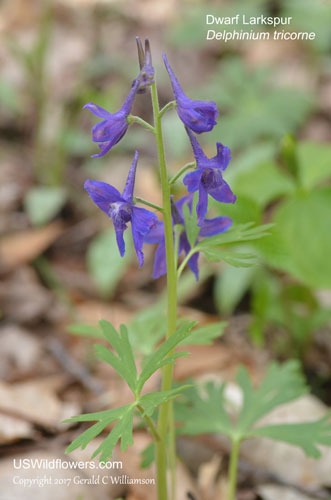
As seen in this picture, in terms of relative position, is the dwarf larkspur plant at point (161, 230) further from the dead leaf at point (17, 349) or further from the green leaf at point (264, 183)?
the dead leaf at point (17, 349)

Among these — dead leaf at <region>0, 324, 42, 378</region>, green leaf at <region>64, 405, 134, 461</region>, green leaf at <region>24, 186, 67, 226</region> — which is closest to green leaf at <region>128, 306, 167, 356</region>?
green leaf at <region>64, 405, 134, 461</region>

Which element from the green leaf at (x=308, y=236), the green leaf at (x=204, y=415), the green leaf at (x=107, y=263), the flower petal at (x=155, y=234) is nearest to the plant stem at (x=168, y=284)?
the flower petal at (x=155, y=234)

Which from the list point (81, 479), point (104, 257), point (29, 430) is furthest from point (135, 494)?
point (104, 257)

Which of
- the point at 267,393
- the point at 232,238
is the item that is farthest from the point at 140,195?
the point at 232,238

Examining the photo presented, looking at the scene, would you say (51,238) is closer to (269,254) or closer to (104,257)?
(104,257)

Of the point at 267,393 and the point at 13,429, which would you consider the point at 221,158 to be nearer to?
the point at 267,393

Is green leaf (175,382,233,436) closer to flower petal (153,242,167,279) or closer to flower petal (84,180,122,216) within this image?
flower petal (153,242,167,279)
